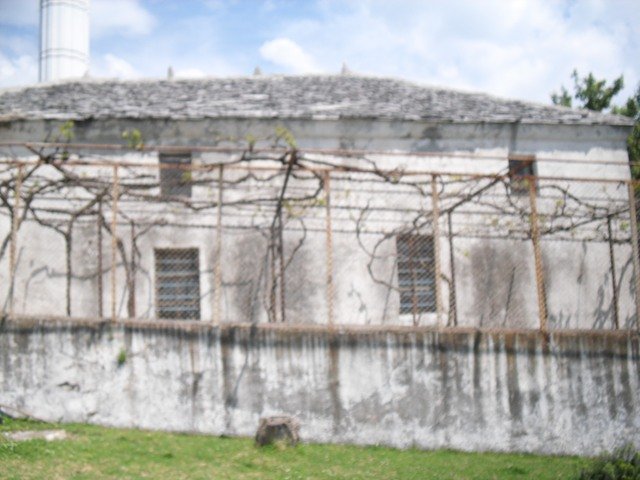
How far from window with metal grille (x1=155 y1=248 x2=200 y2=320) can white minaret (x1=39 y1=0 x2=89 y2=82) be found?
1208 centimetres

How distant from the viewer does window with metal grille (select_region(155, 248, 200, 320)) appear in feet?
37.3

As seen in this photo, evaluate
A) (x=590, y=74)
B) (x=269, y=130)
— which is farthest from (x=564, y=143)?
(x=590, y=74)

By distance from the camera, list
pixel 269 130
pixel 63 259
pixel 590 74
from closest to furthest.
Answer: pixel 63 259 → pixel 269 130 → pixel 590 74

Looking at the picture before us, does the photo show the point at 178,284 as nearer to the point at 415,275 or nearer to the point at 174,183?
the point at 174,183

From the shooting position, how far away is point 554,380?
299 inches

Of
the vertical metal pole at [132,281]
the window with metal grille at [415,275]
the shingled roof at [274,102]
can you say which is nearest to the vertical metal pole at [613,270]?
the shingled roof at [274,102]

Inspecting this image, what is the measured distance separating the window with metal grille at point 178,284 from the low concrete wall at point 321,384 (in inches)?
150

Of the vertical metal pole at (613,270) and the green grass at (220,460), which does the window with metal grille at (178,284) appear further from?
the vertical metal pole at (613,270)

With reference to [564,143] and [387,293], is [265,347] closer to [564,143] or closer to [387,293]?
[387,293]

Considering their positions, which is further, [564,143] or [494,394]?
[564,143]

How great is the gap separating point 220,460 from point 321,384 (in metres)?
1.69

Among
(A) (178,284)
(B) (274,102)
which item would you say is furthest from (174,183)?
(B) (274,102)

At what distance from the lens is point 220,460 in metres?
6.18

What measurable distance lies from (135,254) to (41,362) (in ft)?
14.3
